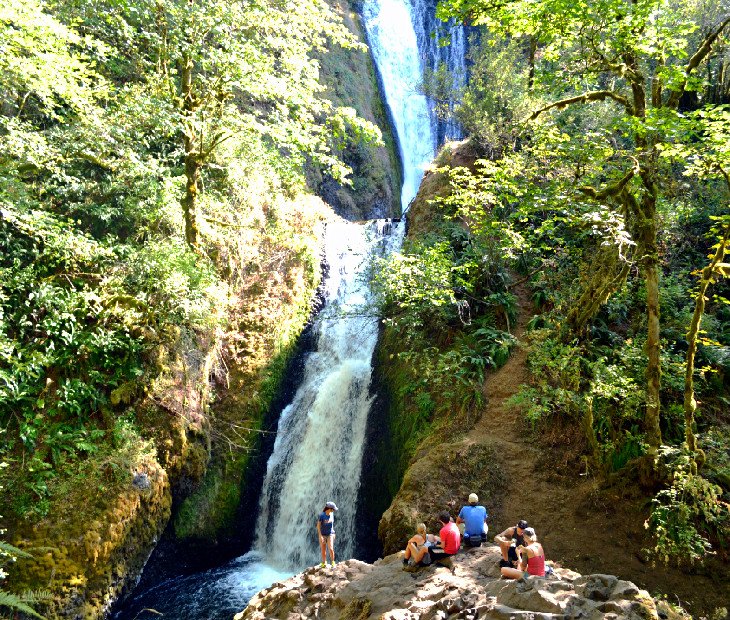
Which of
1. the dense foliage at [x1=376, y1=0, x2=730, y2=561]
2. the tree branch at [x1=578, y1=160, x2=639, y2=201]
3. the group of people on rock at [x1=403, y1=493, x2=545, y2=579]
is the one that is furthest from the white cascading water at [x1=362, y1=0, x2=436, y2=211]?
the group of people on rock at [x1=403, y1=493, x2=545, y2=579]

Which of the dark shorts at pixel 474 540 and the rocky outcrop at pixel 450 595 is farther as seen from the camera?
the dark shorts at pixel 474 540

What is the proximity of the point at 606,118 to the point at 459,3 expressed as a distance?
951 cm

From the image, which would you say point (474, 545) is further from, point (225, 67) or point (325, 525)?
point (225, 67)

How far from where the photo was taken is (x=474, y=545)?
7.25m

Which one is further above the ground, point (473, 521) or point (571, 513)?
point (473, 521)

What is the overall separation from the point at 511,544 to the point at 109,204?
440 inches

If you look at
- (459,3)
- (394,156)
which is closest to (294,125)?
(459,3)

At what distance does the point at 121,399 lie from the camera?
412 inches

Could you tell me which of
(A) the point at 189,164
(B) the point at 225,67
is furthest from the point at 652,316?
(A) the point at 189,164

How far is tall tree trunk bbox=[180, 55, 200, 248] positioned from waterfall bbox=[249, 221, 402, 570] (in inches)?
167

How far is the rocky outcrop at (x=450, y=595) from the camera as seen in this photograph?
4.67m

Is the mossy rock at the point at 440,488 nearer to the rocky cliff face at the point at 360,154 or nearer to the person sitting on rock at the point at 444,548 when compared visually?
the person sitting on rock at the point at 444,548

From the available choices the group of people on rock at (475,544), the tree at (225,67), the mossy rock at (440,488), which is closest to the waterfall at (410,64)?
the tree at (225,67)

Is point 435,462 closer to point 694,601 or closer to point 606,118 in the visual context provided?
point 694,601
